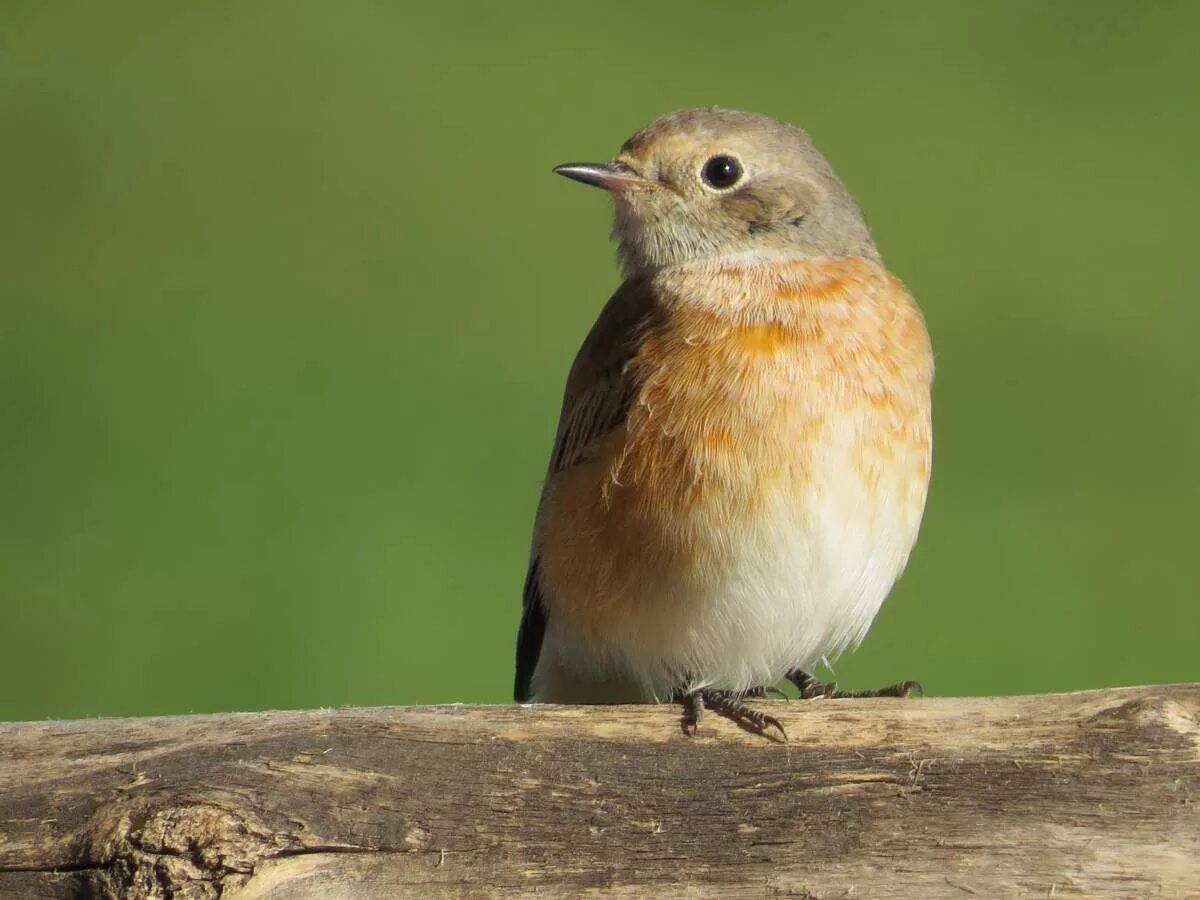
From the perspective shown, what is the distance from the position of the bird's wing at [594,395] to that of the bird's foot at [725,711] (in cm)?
72

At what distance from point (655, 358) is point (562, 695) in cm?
108

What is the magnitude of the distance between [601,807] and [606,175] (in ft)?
6.04

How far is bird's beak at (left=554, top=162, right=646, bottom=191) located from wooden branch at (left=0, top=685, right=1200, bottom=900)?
64.0 inches

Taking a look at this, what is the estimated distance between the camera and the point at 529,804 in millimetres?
3703

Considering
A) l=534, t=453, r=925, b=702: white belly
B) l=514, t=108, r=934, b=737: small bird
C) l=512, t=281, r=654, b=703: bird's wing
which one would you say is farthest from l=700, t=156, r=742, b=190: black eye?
l=534, t=453, r=925, b=702: white belly

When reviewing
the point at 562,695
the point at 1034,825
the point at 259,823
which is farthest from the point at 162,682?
the point at 1034,825

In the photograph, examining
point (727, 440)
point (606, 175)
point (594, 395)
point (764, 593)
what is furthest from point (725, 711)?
point (606, 175)

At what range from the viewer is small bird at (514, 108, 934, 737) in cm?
431

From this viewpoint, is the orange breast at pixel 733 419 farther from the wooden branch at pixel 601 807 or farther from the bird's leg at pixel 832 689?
the wooden branch at pixel 601 807

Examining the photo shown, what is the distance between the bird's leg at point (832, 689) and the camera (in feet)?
14.6

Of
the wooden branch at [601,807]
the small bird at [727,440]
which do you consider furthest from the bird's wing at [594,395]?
the wooden branch at [601,807]

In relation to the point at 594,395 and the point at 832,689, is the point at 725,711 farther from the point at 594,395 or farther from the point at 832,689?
the point at 594,395

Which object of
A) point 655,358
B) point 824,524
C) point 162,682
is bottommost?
point 162,682

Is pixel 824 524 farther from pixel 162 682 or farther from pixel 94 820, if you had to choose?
pixel 162 682
